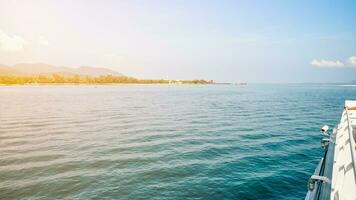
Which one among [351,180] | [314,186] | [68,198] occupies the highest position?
[351,180]

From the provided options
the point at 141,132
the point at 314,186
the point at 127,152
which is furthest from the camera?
the point at 141,132

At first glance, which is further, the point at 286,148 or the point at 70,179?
the point at 286,148

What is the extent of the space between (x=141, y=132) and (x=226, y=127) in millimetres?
9934

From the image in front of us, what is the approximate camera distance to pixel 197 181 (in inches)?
578

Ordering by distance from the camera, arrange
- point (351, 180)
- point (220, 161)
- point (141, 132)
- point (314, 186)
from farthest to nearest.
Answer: point (141, 132) → point (220, 161) → point (314, 186) → point (351, 180)

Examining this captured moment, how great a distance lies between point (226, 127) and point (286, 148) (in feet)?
32.8

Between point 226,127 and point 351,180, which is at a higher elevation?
point 351,180

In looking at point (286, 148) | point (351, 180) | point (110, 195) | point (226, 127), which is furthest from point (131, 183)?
point (226, 127)

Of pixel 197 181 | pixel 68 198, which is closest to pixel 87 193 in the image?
pixel 68 198

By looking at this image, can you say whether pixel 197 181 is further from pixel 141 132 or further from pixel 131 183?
pixel 141 132

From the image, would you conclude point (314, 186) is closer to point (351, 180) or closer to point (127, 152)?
point (351, 180)

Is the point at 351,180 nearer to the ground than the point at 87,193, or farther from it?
farther from it

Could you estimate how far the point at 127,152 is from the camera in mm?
20484

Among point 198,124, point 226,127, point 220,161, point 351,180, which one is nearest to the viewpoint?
point 351,180
